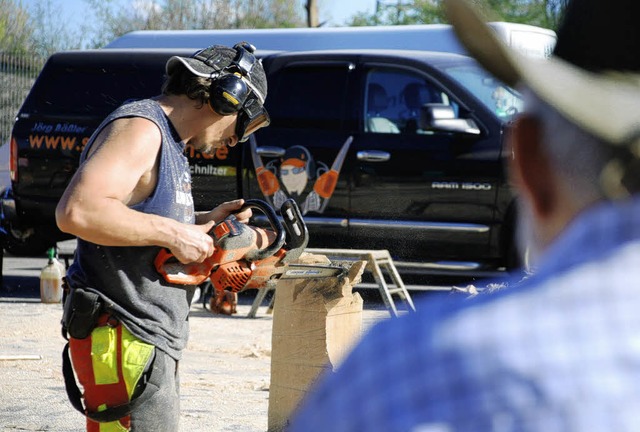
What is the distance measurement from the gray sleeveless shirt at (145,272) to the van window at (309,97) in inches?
245

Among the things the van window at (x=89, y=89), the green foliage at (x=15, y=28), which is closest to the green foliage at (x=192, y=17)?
the green foliage at (x=15, y=28)

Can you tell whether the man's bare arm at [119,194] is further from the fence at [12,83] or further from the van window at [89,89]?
the fence at [12,83]

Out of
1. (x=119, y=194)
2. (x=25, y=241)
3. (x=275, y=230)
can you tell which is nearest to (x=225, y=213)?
(x=275, y=230)

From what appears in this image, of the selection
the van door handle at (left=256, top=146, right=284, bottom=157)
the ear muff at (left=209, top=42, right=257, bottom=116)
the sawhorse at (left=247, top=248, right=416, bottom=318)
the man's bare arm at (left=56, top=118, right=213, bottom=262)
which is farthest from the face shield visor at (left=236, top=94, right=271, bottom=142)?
the van door handle at (left=256, top=146, right=284, bottom=157)

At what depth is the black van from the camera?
898 centimetres

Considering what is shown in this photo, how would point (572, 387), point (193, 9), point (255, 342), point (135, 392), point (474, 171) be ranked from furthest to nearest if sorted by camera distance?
point (193, 9) < point (474, 171) < point (255, 342) < point (135, 392) < point (572, 387)

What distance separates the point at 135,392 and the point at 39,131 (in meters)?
7.61

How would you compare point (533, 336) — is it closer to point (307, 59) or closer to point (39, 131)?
point (307, 59)

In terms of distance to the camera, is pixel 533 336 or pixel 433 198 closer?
pixel 533 336

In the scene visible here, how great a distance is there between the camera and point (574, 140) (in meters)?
0.93

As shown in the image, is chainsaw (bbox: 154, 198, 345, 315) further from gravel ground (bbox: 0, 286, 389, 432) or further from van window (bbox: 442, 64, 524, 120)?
van window (bbox: 442, 64, 524, 120)

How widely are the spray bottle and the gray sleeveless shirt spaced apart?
6.45 metres

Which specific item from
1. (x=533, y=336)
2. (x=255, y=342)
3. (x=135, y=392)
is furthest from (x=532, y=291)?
(x=255, y=342)

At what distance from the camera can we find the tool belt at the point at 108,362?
3061mm
